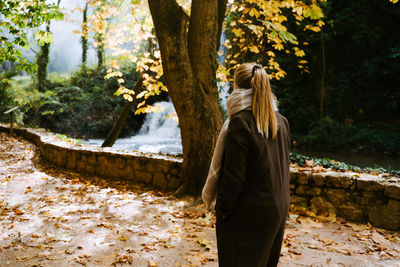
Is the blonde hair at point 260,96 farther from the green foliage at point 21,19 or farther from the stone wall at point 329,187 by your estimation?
the green foliage at point 21,19

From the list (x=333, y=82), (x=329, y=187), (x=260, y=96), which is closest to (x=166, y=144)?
(x=333, y=82)

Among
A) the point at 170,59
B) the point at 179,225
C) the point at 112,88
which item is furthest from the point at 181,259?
the point at 112,88

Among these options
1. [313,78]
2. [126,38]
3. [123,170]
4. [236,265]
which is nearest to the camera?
[236,265]

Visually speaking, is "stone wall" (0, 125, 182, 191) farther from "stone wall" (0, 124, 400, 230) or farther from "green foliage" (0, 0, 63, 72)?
"green foliage" (0, 0, 63, 72)

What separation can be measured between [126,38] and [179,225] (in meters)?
6.37

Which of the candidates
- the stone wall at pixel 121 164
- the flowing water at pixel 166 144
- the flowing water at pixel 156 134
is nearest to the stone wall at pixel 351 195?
the stone wall at pixel 121 164

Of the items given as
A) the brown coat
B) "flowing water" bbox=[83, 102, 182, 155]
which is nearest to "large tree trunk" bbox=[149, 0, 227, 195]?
the brown coat

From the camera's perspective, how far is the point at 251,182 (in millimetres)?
1653

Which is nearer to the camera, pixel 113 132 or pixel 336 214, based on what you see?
pixel 336 214

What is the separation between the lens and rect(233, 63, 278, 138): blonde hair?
1675 mm

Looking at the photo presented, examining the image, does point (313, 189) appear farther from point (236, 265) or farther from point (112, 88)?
point (112, 88)

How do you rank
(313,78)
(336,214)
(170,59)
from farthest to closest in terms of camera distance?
1. (313,78)
2. (170,59)
3. (336,214)

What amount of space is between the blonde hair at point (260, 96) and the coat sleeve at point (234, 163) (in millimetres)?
119

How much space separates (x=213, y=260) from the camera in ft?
9.59
